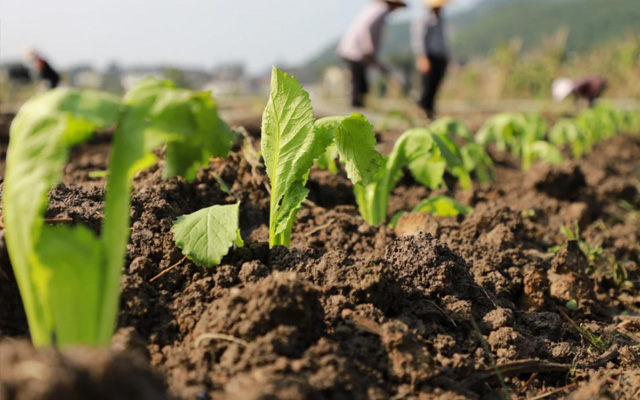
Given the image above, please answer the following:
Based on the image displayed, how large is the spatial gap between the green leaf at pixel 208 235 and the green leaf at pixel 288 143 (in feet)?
0.64

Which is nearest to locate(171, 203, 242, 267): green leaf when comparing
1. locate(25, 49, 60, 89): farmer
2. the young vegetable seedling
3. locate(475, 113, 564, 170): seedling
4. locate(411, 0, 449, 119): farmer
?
the young vegetable seedling

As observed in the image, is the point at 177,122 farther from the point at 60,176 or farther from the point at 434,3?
the point at 434,3

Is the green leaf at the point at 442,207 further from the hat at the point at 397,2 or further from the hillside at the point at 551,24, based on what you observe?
the hillside at the point at 551,24

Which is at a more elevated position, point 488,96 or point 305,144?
point 305,144

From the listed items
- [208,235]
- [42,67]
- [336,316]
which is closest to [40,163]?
[208,235]

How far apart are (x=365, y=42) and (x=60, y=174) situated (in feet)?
27.7

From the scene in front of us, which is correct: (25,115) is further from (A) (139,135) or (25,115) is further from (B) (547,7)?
(B) (547,7)

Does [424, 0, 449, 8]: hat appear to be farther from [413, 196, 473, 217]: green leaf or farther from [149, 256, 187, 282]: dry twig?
[149, 256, 187, 282]: dry twig

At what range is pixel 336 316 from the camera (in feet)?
4.83

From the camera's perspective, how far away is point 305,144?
176cm

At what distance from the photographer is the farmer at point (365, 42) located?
903 cm

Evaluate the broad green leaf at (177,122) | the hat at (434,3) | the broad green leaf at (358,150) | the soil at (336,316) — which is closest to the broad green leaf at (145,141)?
the broad green leaf at (177,122)

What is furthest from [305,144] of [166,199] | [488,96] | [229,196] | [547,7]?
[547,7]

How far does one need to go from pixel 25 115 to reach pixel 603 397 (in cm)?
143
